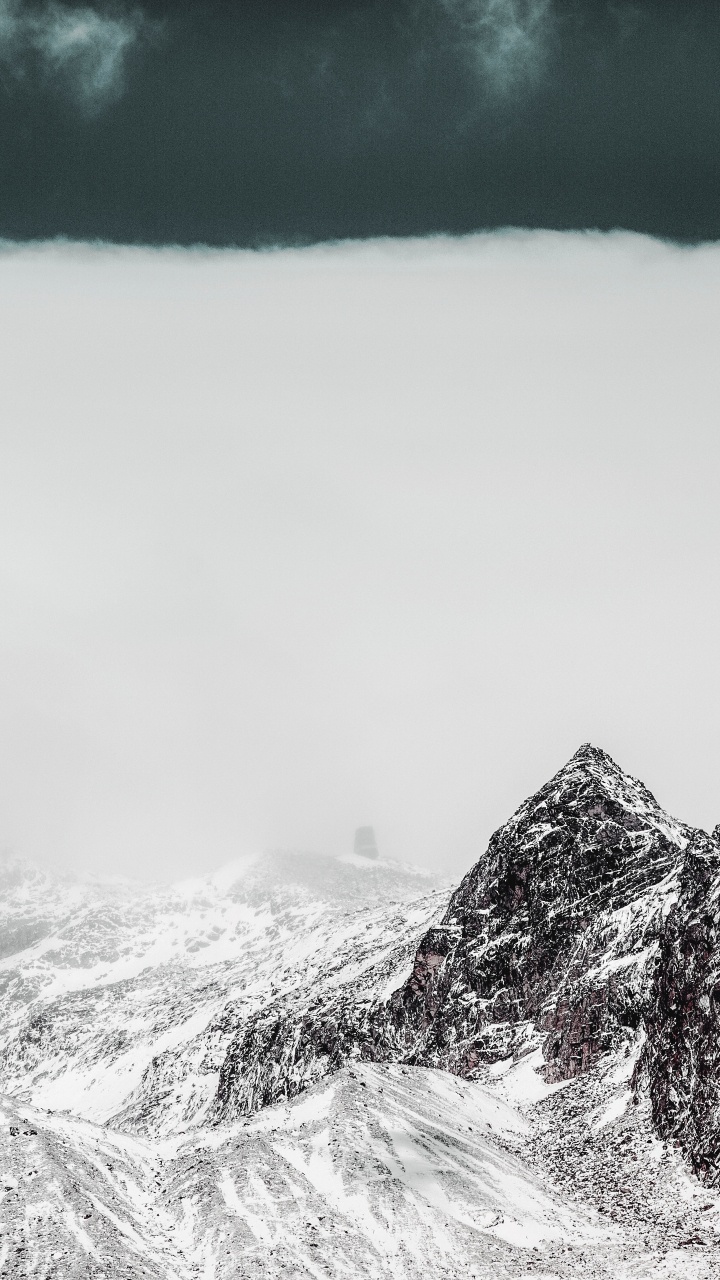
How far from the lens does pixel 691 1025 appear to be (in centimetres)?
4956

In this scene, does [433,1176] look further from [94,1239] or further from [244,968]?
[244,968]

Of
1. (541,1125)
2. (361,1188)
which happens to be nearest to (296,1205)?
(361,1188)

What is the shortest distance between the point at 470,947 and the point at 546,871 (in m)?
8.22

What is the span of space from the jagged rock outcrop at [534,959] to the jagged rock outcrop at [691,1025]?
7.93m

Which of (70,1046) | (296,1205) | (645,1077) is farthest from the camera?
(70,1046)

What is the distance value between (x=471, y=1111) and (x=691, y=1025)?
1489 centimetres

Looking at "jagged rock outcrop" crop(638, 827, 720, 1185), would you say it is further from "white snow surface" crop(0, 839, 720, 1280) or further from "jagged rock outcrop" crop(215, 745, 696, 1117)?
"jagged rock outcrop" crop(215, 745, 696, 1117)

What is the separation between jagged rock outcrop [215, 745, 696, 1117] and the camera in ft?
210

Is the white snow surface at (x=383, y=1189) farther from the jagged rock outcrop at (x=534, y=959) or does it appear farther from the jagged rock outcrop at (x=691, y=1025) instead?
the jagged rock outcrop at (x=534, y=959)

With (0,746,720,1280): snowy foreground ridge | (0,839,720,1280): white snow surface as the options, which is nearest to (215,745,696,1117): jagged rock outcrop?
(0,746,720,1280): snowy foreground ridge

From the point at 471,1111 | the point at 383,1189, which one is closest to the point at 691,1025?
the point at 471,1111

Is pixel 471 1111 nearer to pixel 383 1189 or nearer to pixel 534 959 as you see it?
pixel 383 1189

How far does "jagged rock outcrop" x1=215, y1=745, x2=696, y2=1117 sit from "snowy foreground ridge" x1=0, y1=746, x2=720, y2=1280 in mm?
190

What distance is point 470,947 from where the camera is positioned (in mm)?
77250
